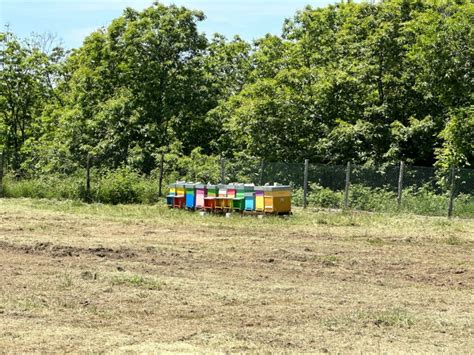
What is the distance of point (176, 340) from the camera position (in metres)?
8.07

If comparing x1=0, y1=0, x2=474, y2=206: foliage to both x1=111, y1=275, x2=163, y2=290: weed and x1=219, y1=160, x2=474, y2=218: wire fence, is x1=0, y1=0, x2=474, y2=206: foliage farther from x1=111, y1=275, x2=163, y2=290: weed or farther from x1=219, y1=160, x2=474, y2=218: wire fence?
x1=111, y1=275, x2=163, y2=290: weed

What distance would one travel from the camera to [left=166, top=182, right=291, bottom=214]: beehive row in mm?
23344

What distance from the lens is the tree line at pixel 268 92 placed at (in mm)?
28984

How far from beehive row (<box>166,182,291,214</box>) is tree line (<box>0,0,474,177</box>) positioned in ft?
14.3

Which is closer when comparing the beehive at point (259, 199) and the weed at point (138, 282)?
the weed at point (138, 282)

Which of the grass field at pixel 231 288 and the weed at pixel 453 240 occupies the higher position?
the weed at pixel 453 240

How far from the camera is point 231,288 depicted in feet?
36.8

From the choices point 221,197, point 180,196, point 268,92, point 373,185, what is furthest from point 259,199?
point 268,92

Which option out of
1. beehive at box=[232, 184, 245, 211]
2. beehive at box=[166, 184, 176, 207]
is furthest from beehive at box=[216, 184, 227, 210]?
beehive at box=[166, 184, 176, 207]

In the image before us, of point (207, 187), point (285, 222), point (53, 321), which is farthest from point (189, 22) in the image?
point (53, 321)

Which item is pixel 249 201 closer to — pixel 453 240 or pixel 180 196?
pixel 180 196

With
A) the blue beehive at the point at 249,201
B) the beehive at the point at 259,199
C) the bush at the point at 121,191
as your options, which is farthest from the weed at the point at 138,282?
the bush at the point at 121,191

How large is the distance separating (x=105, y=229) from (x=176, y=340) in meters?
11.6

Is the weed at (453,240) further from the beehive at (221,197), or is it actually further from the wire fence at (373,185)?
the beehive at (221,197)
